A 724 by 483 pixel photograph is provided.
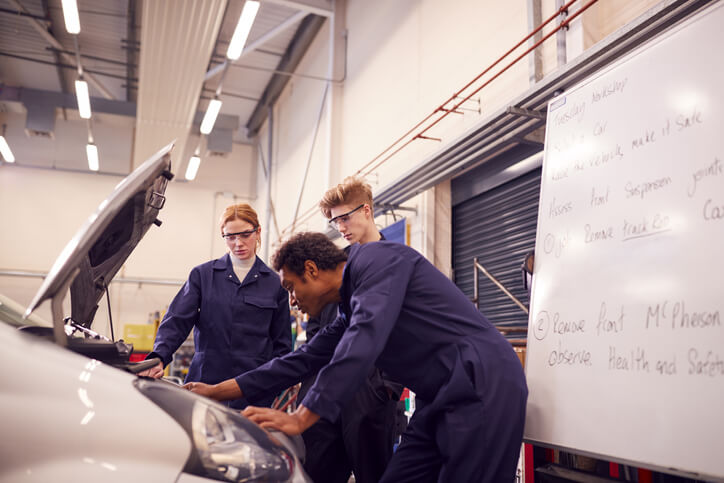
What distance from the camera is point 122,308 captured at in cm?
1097

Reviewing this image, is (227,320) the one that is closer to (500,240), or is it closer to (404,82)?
(500,240)

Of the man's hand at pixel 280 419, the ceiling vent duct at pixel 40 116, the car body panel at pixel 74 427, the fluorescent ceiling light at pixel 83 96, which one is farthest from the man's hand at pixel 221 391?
the ceiling vent duct at pixel 40 116

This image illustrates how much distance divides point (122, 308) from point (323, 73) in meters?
6.34

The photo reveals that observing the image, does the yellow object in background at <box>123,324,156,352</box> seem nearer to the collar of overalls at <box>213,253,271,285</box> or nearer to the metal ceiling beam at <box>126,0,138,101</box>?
the metal ceiling beam at <box>126,0,138,101</box>

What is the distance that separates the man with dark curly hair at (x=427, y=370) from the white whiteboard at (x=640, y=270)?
0.27 m

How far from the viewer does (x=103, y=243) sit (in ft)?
4.71

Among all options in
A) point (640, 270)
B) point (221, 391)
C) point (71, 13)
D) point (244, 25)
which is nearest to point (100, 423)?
point (221, 391)

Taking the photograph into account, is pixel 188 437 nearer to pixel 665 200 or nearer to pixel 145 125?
pixel 665 200

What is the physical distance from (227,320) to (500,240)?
236cm

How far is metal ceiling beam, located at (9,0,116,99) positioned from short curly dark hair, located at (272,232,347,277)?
771 cm

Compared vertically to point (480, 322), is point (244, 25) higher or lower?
higher

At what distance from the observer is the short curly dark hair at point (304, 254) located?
165cm

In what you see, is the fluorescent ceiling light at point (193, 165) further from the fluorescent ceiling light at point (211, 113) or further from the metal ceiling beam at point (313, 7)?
the metal ceiling beam at point (313, 7)

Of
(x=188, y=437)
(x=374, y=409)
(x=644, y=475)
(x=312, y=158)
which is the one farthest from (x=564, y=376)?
(x=312, y=158)
